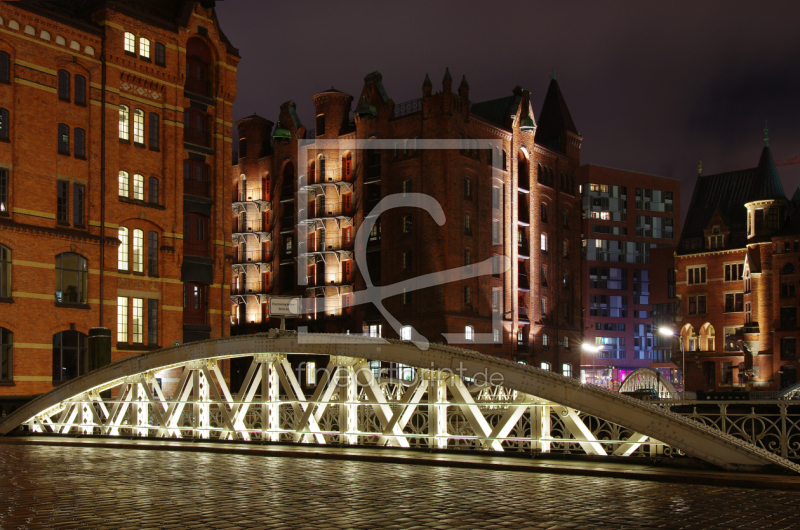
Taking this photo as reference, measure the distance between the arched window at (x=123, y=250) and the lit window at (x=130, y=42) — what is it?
8497mm

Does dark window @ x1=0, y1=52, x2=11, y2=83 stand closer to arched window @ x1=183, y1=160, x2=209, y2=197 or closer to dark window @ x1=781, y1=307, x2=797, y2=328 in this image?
arched window @ x1=183, y1=160, x2=209, y2=197

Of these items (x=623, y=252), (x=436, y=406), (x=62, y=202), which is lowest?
(x=436, y=406)

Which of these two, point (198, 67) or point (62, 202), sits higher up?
point (198, 67)

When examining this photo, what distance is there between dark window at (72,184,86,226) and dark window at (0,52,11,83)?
5346 mm

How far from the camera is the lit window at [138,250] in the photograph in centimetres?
4031

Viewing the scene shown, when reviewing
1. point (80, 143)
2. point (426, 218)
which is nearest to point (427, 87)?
point (426, 218)

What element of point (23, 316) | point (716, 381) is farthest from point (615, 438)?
point (716, 381)

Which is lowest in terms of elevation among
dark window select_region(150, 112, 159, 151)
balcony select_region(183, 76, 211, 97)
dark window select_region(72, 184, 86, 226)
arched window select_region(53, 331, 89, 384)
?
arched window select_region(53, 331, 89, 384)

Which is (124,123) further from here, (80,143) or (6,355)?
(6,355)

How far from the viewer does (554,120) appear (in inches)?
2778

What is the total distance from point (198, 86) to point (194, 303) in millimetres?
11407

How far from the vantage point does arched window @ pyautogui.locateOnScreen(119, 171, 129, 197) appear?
3984cm

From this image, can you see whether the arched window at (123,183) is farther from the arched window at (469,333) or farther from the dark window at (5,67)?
the arched window at (469,333)

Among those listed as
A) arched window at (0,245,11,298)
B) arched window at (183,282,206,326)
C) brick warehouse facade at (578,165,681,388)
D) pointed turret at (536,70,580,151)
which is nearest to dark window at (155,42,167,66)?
arched window at (183,282,206,326)
